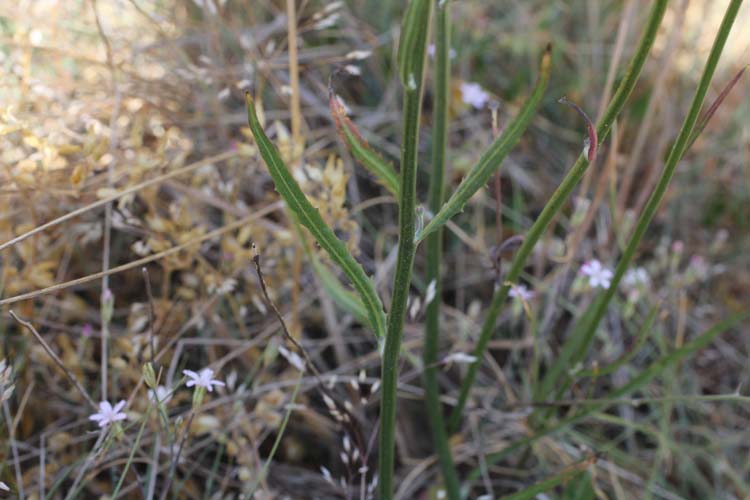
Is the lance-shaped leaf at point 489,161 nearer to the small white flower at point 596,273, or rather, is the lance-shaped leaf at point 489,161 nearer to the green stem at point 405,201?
the green stem at point 405,201

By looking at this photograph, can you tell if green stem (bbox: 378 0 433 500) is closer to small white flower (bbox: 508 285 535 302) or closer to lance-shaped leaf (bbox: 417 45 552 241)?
lance-shaped leaf (bbox: 417 45 552 241)

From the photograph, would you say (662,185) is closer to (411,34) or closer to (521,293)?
(521,293)

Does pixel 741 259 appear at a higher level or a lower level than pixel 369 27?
lower

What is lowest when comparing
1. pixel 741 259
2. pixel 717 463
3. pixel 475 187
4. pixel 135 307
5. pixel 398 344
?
pixel 717 463

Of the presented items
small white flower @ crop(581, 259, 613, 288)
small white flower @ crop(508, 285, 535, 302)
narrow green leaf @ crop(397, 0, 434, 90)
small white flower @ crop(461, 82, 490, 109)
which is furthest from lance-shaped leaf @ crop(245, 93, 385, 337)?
small white flower @ crop(461, 82, 490, 109)

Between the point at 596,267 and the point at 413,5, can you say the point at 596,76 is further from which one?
the point at 413,5

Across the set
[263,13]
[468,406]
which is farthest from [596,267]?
[263,13]
